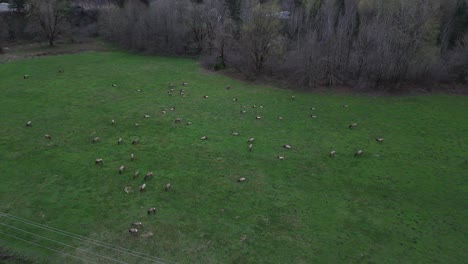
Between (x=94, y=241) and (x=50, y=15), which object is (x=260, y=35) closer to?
(x=94, y=241)

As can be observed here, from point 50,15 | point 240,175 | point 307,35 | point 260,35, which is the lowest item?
point 240,175

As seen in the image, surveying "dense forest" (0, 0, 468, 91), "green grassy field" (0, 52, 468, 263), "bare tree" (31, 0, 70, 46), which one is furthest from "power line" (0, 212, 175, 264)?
"bare tree" (31, 0, 70, 46)

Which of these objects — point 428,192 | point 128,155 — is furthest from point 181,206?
point 428,192

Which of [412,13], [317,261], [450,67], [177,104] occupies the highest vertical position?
[412,13]

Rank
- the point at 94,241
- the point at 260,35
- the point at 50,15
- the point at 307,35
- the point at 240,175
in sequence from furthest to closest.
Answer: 1. the point at 50,15
2. the point at 260,35
3. the point at 307,35
4. the point at 240,175
5. the point at 94,241

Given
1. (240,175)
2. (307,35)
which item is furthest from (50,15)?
(240,175)

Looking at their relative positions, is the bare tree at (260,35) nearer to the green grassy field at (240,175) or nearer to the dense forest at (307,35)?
the dense forest at (307,35)

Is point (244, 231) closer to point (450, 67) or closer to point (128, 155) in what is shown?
point (128, 155)
